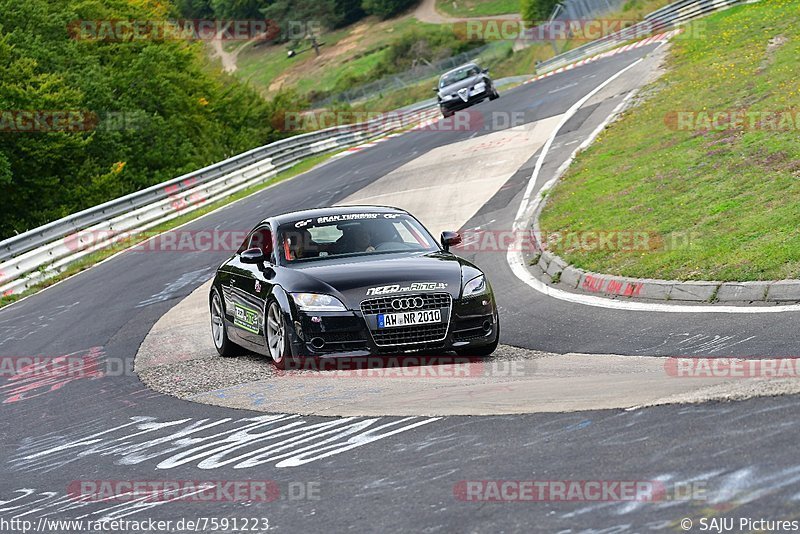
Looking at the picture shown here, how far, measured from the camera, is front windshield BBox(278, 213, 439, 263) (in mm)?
11453

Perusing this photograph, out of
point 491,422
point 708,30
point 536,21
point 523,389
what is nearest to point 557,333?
point 523,389

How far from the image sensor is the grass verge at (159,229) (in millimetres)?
22156

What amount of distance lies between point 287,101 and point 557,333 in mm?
45419

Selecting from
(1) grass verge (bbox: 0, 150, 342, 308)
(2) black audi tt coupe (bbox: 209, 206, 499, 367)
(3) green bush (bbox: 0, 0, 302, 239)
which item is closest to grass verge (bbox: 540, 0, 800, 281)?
(2) black audi tt coupe (bbox: 209, 206, 499, 367)

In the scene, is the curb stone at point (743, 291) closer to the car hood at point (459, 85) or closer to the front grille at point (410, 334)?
the front grille at point (410, 334)

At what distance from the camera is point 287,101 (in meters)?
55.4

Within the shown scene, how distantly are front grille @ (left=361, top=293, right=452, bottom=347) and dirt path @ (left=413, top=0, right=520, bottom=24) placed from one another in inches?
4085

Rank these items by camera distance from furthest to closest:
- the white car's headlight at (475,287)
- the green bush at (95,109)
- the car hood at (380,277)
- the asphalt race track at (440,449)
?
the green bush at (95,109), the white car's headlight at (475,287), the car hood at (380,277), the asphalt race track at (440,449)

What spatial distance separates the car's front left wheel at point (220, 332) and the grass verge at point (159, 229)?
9.29 meters

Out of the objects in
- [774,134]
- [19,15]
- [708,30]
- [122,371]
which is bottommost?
[122,371]

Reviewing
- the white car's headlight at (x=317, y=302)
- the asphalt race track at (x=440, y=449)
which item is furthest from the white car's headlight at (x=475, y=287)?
the white car's headlight at (x=317, y=302)

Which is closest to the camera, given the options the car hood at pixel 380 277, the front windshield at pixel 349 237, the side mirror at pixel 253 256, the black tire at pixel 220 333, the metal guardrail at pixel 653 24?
the car hood at pixel 380 277

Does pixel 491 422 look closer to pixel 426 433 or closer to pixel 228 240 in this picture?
pixel 426 433

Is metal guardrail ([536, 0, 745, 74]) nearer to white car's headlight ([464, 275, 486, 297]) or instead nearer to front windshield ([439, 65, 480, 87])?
front windshield ([439, 65, 480, 87])
